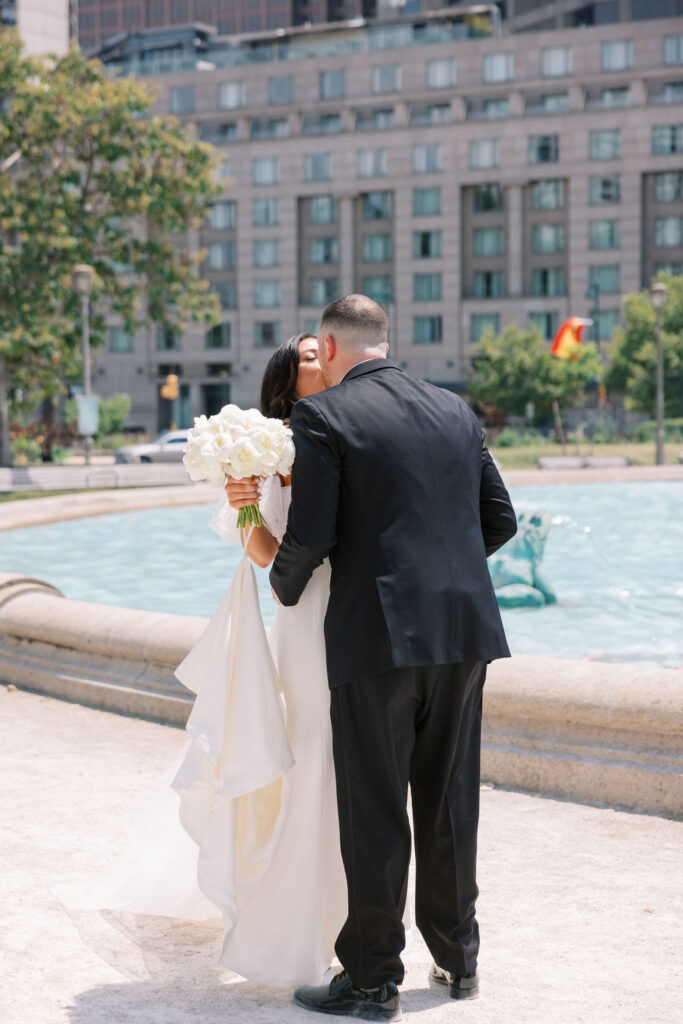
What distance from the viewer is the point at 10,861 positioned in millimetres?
4711

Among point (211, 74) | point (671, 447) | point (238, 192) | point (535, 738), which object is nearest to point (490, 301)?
point (238, 192)

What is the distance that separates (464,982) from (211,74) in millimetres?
83426

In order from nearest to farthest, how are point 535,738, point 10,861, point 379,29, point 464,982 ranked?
point 464,982, point 10,861, point 535,738, point 379,29

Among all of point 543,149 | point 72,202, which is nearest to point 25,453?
point 72,202

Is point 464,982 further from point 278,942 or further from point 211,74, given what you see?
point 211,74

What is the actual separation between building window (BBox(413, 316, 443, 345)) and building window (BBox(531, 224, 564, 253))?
739cm

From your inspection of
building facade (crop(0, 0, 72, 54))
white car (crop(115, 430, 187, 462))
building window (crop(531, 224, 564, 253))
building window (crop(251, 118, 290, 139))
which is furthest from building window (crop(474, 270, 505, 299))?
white car (crop(115, 430, 187, 462))

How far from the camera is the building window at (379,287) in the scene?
256 feet

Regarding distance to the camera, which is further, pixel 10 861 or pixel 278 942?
pixel 10 861

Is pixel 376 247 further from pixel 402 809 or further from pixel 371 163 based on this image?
pixel 402 809

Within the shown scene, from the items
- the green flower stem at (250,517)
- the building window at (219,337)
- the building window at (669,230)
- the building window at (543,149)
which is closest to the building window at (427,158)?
the building window at (543,149)

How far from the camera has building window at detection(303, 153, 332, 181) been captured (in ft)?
259

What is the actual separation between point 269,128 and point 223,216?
6402mm

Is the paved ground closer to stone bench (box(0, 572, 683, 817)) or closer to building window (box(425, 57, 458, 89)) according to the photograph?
stone bench (box(0, 572, 683, 817))
